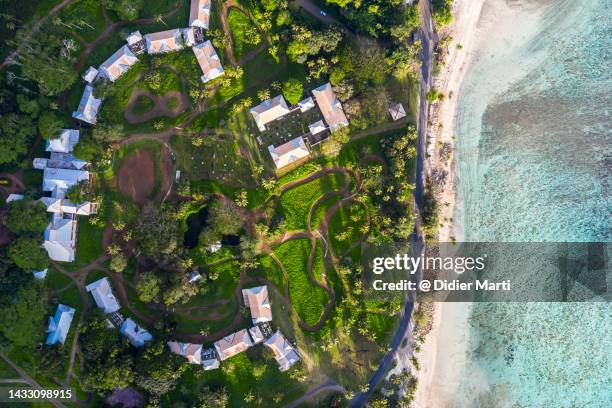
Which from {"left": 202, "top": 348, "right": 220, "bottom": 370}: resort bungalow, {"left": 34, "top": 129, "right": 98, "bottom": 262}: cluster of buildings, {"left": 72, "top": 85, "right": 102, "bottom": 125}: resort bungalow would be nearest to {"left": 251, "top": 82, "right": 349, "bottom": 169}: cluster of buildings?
{"left": 72, "top": 85, "right": 102, "bottom": 125}: resort bungalow

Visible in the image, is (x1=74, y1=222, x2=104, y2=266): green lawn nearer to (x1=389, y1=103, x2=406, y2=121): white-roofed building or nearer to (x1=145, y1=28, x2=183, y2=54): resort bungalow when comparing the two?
(x1=145, y1=28, x2=183, y2=54): resort bungalow

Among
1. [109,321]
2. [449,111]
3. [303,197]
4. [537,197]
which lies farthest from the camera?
[537,197]

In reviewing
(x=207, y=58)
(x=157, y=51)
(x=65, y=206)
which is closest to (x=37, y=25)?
(x=157, y=51)

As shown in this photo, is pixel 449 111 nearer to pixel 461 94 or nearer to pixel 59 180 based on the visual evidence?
pixel 461 94

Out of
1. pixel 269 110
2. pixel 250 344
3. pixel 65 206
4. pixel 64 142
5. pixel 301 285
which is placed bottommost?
pixel 250 344

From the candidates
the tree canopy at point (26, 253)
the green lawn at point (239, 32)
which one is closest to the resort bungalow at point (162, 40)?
the green lawn at point (239, 32)

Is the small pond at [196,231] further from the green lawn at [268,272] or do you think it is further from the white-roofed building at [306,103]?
the white-roofed building at [306,103]
